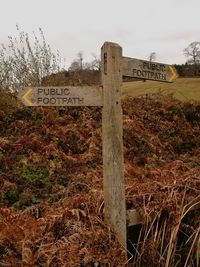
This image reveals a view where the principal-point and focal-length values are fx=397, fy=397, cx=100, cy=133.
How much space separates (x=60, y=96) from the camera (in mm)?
3965

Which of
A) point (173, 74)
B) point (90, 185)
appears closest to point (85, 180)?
point (90, 185)

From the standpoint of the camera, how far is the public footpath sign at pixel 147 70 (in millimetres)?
4164

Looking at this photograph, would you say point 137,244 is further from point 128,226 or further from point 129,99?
point 129,99

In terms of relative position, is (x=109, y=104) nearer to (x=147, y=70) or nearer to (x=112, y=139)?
(x=112, y=139)

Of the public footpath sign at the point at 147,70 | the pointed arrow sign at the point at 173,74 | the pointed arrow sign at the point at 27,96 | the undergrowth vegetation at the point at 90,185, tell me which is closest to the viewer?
the undergrowth vegetation at the point at 90,185

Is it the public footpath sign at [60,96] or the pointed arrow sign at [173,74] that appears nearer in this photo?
the public footpath sign at [60,96]

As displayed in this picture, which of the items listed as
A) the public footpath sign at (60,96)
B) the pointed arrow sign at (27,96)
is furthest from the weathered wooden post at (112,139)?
the pointed arrow sign at (27,96)

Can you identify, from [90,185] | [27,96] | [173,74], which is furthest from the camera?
[90,185]

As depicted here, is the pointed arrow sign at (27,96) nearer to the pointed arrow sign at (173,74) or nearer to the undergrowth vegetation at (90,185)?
the undergrowth vegetation at (90,185)

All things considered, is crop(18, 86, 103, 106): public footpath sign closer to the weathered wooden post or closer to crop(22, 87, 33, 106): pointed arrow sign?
crop(22, 87, 33, 106): pointed arrow sign

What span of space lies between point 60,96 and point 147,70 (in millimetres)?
1029

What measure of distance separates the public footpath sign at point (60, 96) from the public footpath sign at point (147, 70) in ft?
1.35

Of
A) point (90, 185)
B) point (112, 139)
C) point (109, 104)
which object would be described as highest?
point (109, 104)

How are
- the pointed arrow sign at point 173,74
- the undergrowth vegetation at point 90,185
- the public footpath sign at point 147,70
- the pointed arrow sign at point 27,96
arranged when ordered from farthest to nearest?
the pointed arrow sign at point 173,74
the public footpath sign at point 147,70
the pointed arrow sign at point 27,96
the undergrowth vegetation at point 90,185
